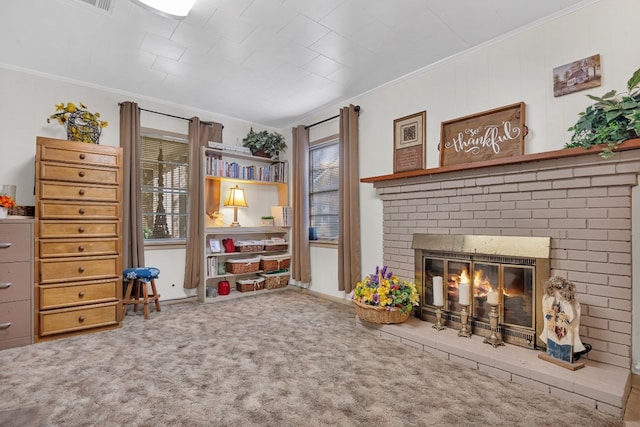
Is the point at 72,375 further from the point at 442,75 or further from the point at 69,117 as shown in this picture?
the point at 442,75

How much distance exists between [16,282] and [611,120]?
449 centimetres

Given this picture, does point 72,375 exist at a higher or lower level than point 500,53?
lower

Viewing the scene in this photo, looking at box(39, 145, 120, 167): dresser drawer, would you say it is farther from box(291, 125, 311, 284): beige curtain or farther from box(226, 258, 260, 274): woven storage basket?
box(291, 125, 311, 284): beige curtain

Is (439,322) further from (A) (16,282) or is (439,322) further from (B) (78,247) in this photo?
(A) (16,282)

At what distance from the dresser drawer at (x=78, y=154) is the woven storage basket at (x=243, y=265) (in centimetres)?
183

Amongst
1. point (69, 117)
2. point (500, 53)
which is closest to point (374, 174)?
point (500, 53)

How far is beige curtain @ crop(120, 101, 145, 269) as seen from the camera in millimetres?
3533

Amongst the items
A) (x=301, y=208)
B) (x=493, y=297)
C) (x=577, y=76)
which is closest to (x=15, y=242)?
(x=301, y=208)

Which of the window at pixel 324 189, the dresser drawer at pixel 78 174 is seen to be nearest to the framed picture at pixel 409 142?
the window at pixel 324 189

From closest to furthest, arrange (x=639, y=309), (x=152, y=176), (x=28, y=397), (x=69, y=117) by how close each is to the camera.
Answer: (x=28, y=397) → (x=639, y=309) → (x=69, y=117) → (x=152, y=176)

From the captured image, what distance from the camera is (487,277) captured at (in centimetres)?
250

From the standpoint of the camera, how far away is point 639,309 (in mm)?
1961

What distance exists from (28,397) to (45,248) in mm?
1379

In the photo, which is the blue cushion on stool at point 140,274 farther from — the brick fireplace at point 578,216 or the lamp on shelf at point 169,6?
the brick fireplace at point 578,216
